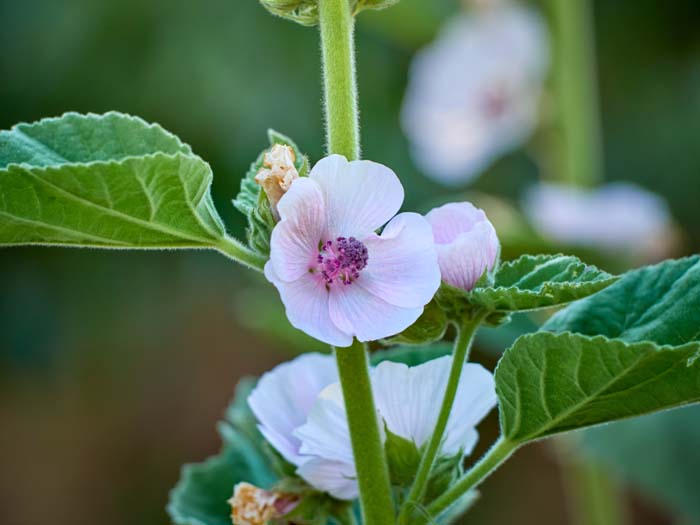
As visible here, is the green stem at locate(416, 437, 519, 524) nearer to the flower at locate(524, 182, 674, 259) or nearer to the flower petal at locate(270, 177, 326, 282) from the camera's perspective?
the flower petal at locate(270, 177, 326, 282)

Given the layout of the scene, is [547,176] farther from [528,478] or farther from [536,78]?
[528,478]

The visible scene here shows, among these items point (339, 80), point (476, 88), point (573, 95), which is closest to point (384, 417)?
point (339, 80)

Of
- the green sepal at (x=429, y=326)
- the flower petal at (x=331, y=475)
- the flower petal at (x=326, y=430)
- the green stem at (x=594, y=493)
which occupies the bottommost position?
the green stem at (x=594, y=493)

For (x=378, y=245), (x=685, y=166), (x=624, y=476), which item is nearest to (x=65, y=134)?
(x=378, y=245)

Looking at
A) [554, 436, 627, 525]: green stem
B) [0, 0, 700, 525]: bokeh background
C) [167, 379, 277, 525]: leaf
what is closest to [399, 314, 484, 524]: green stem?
[167, 379, 277, 525]: leaf

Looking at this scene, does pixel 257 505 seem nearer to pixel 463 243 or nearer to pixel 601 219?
pixel 463 243

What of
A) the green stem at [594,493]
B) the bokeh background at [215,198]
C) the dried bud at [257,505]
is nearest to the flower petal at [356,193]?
the dried bud at [257,505]

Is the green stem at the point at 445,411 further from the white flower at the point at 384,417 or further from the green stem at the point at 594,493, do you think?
the green stem at the point at 594,493
